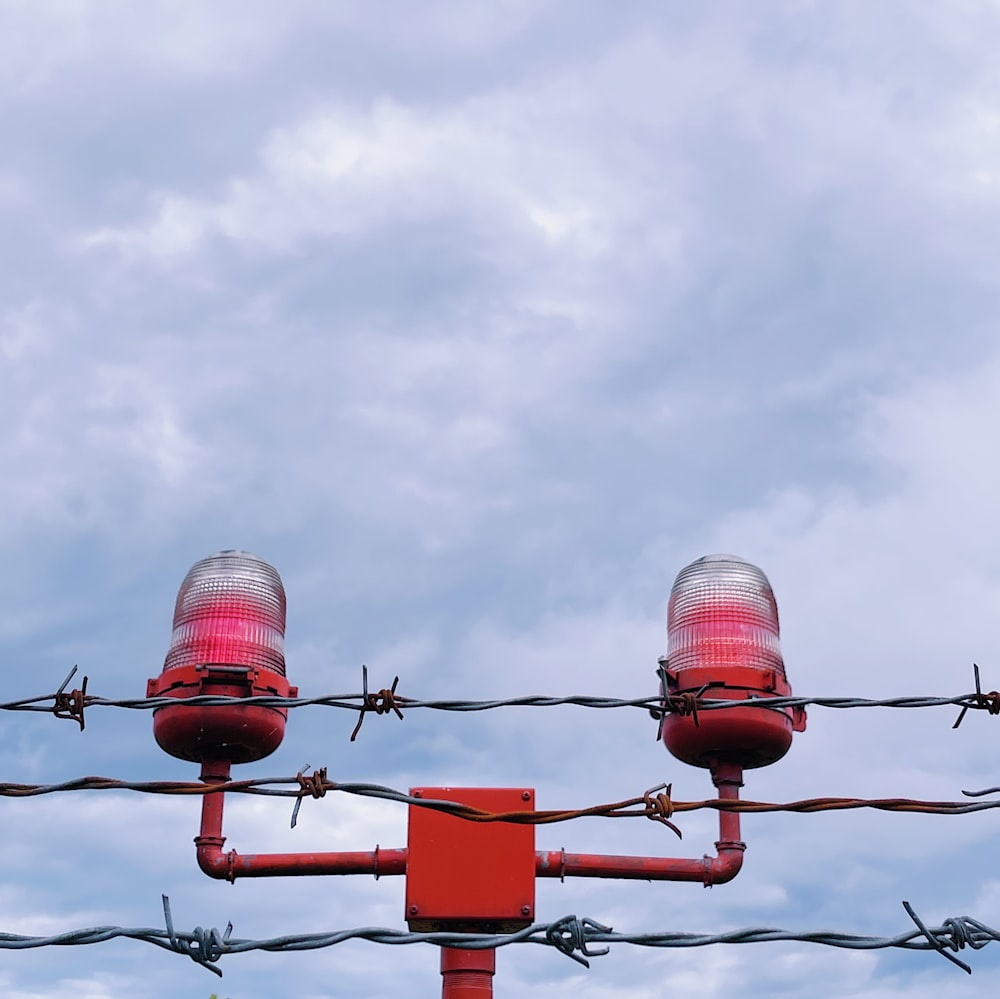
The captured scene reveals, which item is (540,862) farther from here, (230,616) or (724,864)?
(230,616)

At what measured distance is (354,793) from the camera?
663 centimetres

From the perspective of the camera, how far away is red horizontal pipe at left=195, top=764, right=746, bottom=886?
24.0 feet

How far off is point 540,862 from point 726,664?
149 cm

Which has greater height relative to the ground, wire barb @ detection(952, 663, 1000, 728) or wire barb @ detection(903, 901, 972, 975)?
wire barb @ detection(952, 663, 1000, 728)

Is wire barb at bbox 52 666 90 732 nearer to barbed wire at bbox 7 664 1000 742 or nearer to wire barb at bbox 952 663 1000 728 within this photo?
barbed wire at bbox 7 664 1000 742

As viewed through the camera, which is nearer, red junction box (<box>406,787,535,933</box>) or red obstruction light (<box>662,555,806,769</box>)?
red junction box (<box>406,787,535,933</box>)

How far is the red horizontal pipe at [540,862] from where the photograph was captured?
288 inches

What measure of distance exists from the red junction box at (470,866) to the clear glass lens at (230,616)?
148 centimetres

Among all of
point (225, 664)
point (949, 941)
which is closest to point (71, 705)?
point (225, 664)

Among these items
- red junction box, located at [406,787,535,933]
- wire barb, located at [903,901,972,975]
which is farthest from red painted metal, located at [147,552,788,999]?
wire barb, located at [903,901,972,975]

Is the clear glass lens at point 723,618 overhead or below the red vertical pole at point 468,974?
overhead

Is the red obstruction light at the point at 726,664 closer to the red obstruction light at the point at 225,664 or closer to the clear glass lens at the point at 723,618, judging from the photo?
the clear glass lens at the point at 723,618

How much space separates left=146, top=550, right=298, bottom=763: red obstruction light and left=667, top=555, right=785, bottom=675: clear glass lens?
2.09 metres

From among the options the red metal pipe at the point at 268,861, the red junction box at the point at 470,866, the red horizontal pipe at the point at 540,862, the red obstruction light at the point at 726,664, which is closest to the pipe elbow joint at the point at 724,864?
the red horizontal pipe at the point at 540,862
